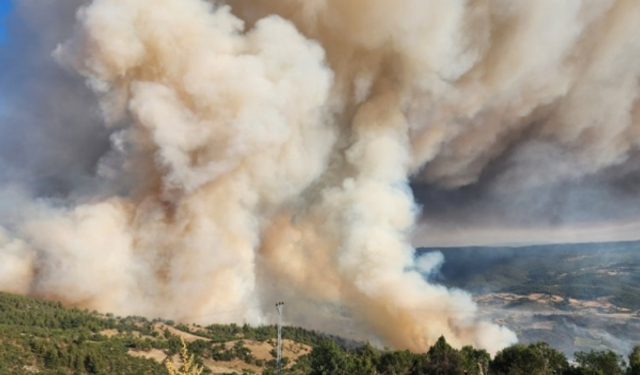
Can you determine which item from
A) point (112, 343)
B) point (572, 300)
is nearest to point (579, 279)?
point (572, 300)

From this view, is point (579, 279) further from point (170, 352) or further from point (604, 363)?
point (170, 352)

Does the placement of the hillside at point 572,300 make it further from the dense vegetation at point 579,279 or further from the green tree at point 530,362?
the green tree at point 530,362

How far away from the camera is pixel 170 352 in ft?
150

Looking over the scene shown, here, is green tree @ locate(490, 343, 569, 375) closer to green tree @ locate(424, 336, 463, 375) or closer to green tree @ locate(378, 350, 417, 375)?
green tree @ locate(424, 336, 463, 375)

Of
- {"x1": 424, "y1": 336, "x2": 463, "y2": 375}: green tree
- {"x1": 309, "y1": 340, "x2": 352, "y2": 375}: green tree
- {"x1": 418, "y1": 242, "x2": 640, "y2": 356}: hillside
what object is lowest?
{"x1": 424, "y1": 336, "x2": 463, "y2": 375}: green tree

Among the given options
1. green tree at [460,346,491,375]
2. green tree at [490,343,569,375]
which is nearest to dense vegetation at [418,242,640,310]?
green tree at [460,346,491,375]

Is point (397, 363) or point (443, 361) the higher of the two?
point (397, 363)

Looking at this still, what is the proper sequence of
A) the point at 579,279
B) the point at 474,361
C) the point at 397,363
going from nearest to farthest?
the point at 397,363 < the point at 474,361 < the point at 579,279

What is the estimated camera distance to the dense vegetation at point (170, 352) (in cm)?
3375

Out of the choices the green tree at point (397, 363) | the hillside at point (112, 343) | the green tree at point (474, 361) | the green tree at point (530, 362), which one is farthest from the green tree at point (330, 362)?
the green tree at point (530, 362)

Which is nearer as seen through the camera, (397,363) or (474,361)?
(397,363)

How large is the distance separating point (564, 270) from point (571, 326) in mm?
92067

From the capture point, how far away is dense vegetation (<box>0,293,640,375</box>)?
33750 mm

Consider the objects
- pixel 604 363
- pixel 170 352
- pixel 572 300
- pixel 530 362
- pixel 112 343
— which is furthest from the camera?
pixel 572 300
